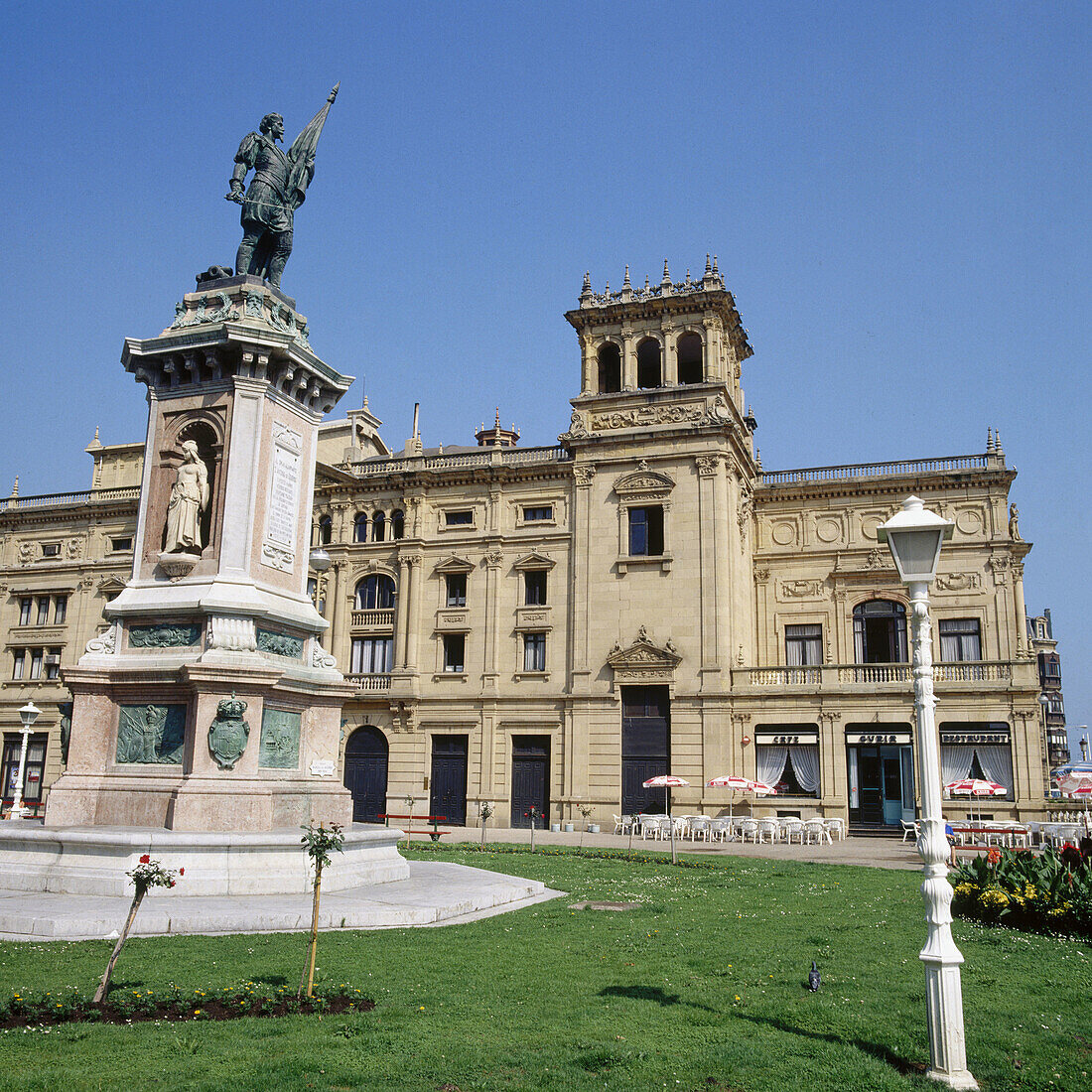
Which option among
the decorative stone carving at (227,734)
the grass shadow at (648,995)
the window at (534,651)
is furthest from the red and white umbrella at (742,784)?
the grass shadow at (648,995)

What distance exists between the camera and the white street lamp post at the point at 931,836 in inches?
289

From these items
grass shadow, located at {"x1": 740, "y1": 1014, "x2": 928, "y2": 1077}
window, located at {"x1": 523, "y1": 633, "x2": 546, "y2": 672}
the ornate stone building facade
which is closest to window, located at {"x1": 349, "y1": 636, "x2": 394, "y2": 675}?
the ornate stone building facade

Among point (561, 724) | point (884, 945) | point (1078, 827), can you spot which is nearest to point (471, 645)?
point (561, 724)

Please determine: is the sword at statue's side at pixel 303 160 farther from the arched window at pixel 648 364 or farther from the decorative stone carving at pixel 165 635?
the arched window at pixel 648 364

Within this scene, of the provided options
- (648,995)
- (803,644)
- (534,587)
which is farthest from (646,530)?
(648,995)

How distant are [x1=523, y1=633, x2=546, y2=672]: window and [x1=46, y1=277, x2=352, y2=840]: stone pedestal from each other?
26.7 meters

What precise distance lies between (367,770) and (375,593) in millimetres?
8301

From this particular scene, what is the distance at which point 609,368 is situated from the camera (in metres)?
48.3

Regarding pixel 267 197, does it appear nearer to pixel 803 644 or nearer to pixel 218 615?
pixel 218 615

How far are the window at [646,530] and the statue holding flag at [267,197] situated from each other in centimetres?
2632

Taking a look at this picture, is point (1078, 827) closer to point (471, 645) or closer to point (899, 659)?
point (899, 659)

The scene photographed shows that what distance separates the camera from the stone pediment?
139ft

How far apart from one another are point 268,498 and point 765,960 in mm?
11537

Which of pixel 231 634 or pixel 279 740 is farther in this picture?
pixel 279 740
